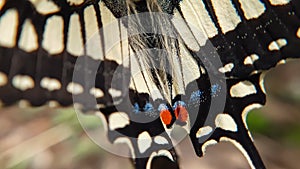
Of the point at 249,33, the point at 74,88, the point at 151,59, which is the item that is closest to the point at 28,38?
the point at 74,88

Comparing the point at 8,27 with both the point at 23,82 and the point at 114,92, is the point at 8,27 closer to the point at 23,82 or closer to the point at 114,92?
the point at 23,82

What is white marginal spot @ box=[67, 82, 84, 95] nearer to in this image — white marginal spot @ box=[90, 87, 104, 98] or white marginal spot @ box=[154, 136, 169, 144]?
white marginal spot @ box=[90, 87, 104, 98]

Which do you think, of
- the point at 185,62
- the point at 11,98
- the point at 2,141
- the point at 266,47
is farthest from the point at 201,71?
the point at 2,141

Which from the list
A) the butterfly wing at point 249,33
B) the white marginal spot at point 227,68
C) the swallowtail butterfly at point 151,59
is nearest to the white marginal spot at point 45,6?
the swallowtail butterfly at point 151,59

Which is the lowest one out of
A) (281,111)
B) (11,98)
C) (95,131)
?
(281,111)

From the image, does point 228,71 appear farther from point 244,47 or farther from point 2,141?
point 2,141

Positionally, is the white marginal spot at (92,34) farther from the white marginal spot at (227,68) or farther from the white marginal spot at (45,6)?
the white marginal spot at (227,68)
